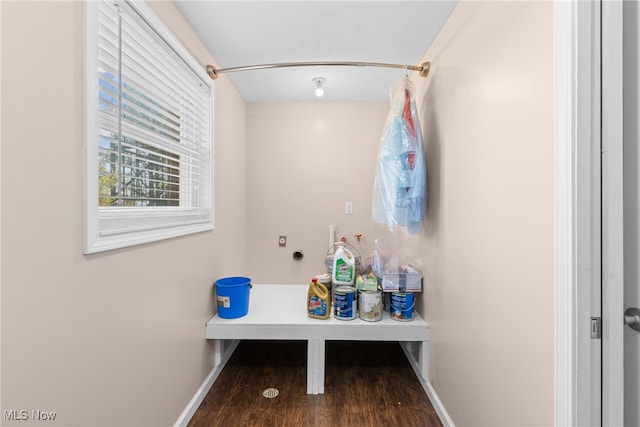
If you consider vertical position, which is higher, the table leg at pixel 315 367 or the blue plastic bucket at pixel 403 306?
the blue plastic bucket at pixel 403 306

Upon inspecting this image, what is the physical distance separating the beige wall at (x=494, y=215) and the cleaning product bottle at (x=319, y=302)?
660 mm

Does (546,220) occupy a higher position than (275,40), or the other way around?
(275,40)

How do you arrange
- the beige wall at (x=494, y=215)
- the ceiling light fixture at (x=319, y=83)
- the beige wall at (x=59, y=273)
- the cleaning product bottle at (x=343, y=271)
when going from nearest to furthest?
the beige wall at (x=59, y=273) → the beige wall at (x=494, y=215) → the cleaning product bottle at (x=343, y=271) → the ceiling light fixture at (x=319, y=83)

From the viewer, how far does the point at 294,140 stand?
2.66 m

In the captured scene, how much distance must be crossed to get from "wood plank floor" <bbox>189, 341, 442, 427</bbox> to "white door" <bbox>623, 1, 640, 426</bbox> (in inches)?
42.5

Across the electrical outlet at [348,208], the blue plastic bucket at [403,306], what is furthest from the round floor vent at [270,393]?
the electrical outlet at [348,208]

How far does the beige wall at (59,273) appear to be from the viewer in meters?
0.69

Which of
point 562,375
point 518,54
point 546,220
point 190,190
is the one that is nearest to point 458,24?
point 518,54

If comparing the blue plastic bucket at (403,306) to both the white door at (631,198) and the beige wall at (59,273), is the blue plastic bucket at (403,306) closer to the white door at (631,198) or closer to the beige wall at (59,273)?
the white door at (631,198)

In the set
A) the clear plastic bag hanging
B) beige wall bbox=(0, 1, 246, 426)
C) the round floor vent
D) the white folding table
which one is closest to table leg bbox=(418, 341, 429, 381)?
the white folding table

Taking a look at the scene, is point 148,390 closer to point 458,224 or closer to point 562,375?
point 562,375

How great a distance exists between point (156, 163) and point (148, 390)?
3.23 ft

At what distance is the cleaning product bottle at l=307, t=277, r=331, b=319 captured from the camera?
1.85 meters

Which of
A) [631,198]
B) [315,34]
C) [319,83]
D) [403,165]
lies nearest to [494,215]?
[631,198]
